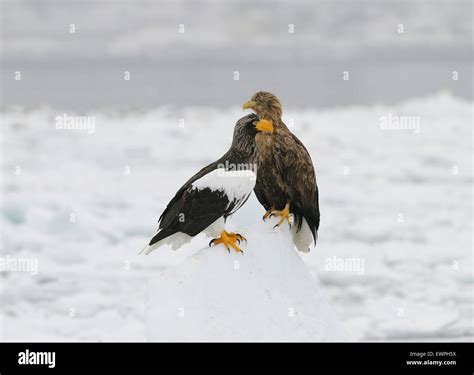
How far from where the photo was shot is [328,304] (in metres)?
7.18

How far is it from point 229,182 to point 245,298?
0.93 meters

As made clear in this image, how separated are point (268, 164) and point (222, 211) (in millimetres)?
783

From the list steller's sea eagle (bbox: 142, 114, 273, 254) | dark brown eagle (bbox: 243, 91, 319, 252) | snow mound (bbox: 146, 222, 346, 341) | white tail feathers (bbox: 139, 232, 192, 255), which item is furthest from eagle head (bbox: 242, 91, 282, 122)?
white tail feathers (bbox: 139, 232, 192, 255)

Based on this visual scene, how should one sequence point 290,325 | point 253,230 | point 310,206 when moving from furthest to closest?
point 310,206
point 253,230
point 290,325

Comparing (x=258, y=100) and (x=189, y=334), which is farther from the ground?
(x=258, y=100)

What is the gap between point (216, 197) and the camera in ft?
21.9

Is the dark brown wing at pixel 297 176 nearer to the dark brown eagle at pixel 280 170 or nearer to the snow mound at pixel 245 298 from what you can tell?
the dark brown eagle at pixel 280 170

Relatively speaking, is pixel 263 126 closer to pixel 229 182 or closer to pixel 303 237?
pixel 229 182

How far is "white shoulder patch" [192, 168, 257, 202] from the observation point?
6.68 m

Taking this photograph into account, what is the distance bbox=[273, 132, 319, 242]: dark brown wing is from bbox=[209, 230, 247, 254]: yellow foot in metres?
0.82

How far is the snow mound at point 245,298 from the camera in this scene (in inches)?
242
